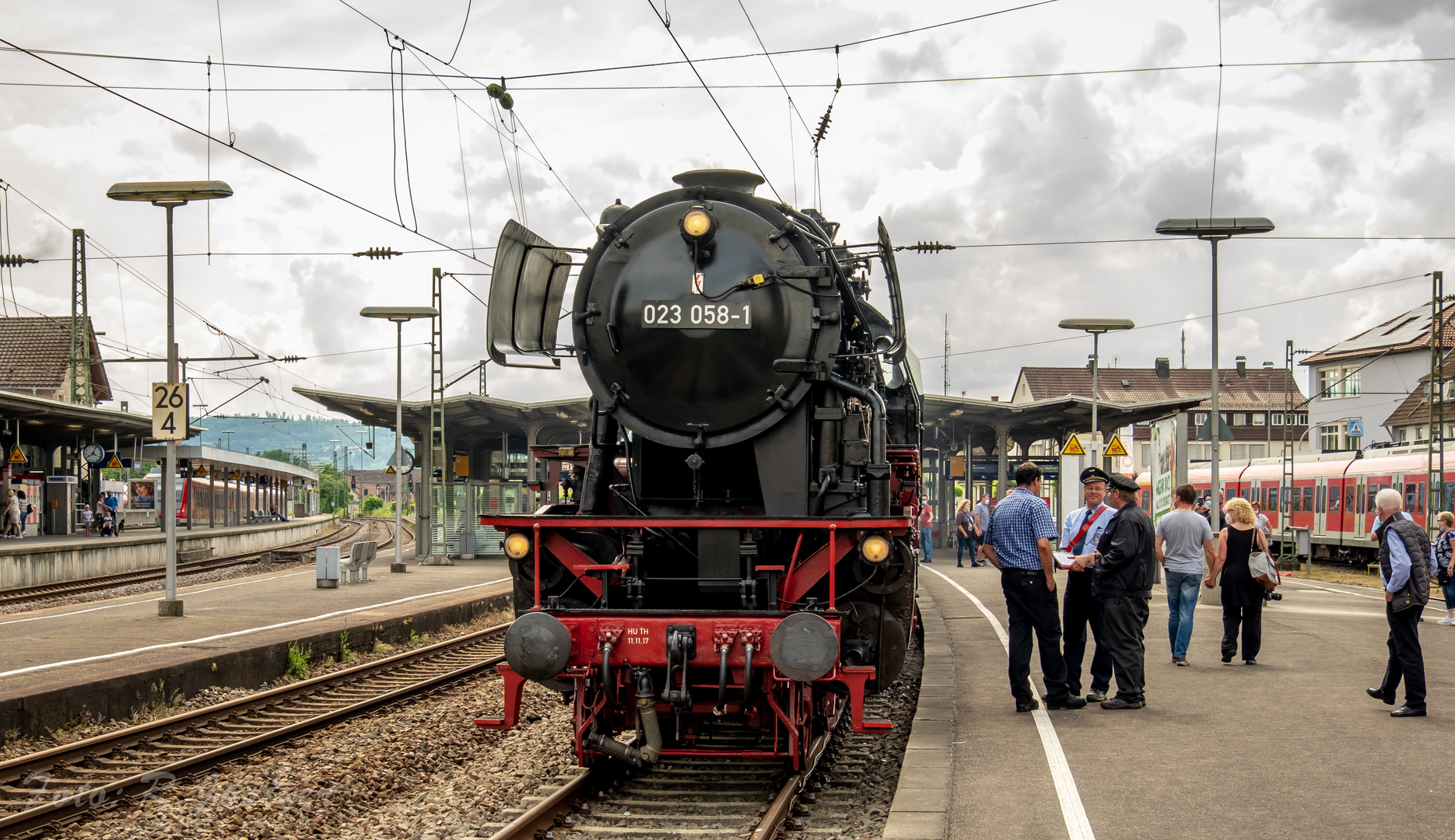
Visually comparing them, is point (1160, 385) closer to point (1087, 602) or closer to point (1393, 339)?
point (1393, 339)

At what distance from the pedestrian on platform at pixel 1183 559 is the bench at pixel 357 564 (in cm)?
1387

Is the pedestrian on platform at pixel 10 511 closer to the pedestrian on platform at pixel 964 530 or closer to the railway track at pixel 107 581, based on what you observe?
the railway track at pixel 107 581

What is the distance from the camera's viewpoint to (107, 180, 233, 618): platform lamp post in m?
13.5

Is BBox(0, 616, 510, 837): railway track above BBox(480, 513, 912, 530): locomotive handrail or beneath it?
beneath

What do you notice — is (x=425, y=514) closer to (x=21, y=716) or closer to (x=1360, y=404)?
(x=21, y=716)

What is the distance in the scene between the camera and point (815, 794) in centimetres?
630

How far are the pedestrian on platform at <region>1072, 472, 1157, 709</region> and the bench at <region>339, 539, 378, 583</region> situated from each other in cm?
1472

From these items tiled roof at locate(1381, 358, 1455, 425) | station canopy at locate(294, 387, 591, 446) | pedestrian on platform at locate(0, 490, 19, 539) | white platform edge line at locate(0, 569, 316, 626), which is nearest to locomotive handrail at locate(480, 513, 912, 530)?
white platform edge line at locate(0, 569, 316, 626)

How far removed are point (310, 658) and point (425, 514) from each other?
50.1 feet

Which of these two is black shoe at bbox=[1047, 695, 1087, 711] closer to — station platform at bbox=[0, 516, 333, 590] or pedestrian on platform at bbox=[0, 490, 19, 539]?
station platform at bbox=[0, 516, 333, 590]

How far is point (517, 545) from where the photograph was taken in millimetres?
6328

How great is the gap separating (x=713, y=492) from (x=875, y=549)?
4.66 feet

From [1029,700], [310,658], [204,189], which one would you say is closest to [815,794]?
[1029,700]

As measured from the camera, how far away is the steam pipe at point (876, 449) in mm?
6645
